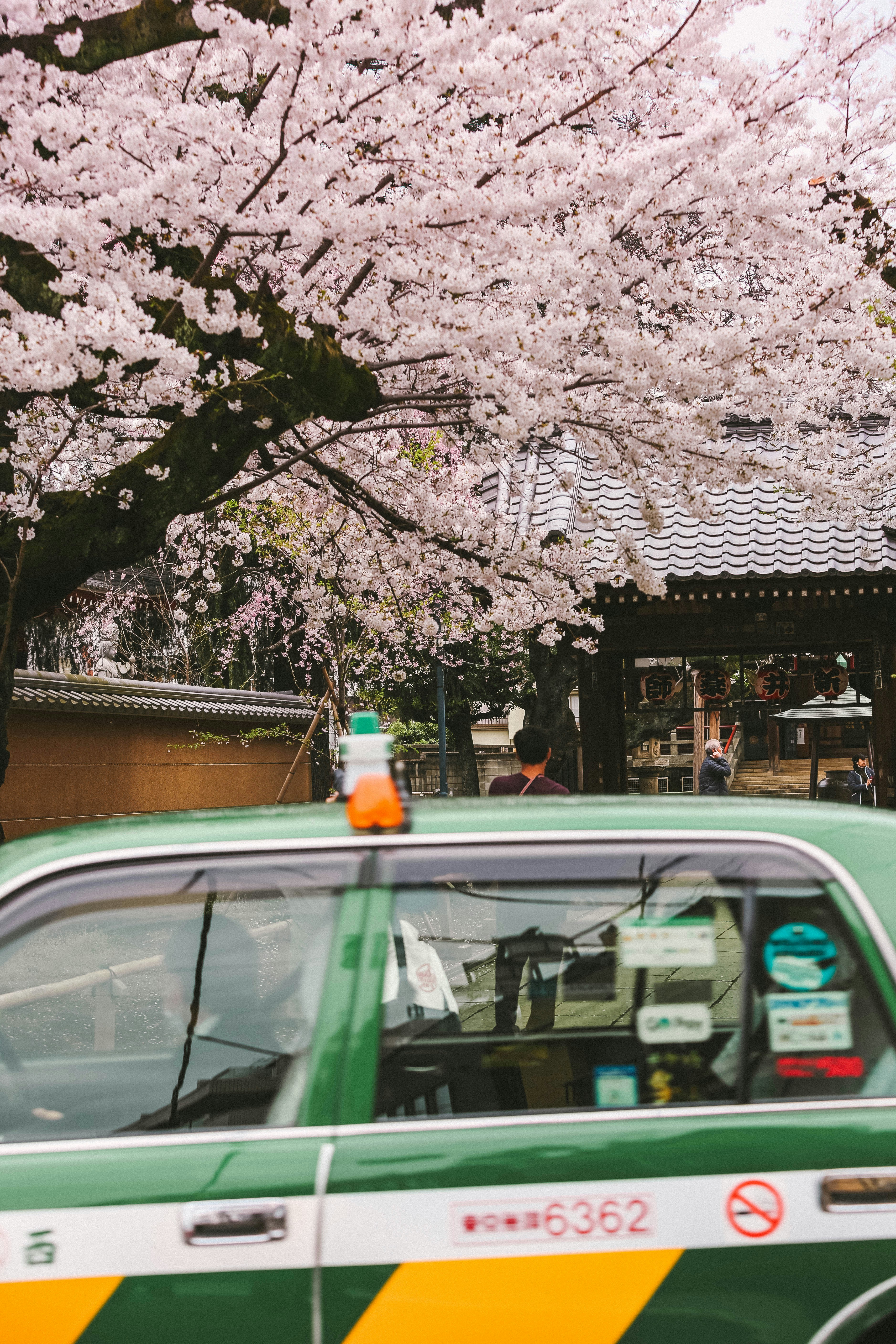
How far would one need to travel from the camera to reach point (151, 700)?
1230 centimetres

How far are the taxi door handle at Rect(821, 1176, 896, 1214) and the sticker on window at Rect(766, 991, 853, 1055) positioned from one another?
222 mm

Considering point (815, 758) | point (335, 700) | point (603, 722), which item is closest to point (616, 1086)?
point (335, 700)

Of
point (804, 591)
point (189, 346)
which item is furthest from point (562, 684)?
point (189, 346)

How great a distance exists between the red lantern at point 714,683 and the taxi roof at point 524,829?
13.5 m

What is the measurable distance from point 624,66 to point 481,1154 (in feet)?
22.8

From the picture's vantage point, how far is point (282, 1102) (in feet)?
6.70

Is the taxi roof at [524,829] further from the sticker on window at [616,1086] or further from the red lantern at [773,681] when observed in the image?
the red lantern at [773,681]

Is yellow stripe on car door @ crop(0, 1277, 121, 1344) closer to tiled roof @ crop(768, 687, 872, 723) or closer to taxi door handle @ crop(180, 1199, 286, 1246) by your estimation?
taxi door handle @ crop(180, 1199, 286, 1246)

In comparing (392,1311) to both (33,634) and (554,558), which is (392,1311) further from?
(33,634)

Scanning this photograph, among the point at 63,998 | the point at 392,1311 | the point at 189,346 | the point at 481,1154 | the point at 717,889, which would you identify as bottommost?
the point at 63,998

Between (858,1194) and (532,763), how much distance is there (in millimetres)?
3867

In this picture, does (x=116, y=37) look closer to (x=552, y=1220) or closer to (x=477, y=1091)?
(x=477, y=1091)

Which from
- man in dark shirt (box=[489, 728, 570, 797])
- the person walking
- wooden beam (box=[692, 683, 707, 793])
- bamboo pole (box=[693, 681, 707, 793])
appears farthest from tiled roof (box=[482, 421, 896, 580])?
wooden beam (box=[692, 683, 707, 793])

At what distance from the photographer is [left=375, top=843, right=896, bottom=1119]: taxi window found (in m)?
2.04
